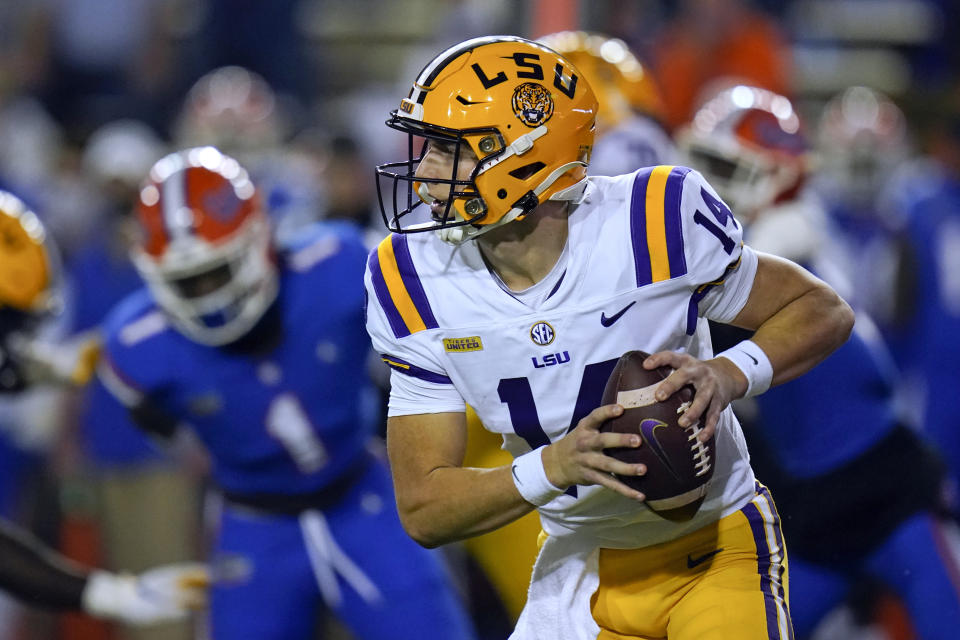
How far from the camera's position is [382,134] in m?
7.88

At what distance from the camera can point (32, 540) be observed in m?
3.89

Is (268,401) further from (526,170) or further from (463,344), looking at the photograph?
(526,170)

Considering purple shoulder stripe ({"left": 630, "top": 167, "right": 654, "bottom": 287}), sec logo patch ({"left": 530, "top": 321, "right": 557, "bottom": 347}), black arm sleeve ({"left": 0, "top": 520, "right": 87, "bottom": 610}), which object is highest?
purple shoulder stripe ({"left": 630, "top": 167, "right": 654, "bottom": 287})

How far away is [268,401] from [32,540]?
2.50ft

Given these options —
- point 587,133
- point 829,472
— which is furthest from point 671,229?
point 829,472

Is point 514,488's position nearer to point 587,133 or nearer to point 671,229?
point 671,229

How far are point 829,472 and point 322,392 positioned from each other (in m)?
1.49

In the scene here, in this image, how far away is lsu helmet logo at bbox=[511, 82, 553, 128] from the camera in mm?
2541

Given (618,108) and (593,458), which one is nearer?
(593,458)

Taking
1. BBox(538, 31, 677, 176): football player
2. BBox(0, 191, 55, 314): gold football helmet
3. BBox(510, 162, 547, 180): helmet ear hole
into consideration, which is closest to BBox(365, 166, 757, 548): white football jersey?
BBox(510, 162, 547, 180): helmet ear hole

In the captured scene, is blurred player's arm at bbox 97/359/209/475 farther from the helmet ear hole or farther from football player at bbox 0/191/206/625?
the helmet ear hole

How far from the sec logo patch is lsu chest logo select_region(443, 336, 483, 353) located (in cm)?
10

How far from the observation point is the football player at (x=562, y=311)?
250 centimetres

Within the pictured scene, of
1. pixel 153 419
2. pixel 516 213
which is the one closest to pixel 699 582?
pixel 516 213
